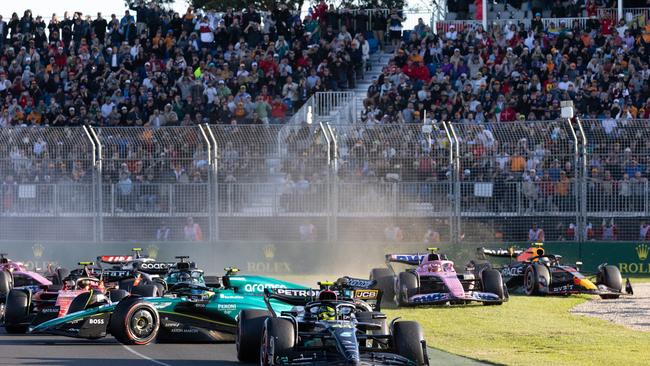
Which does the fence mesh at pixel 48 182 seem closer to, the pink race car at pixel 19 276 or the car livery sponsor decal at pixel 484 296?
the pink race car at pixel 19 276

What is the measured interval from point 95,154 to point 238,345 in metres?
15.8

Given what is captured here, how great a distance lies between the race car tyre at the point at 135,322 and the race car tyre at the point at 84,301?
0.88 m

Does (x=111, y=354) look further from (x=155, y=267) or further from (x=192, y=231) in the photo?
(x=192, y=231)

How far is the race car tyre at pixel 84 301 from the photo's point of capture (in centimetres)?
1728

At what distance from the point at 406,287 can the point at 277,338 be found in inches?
365

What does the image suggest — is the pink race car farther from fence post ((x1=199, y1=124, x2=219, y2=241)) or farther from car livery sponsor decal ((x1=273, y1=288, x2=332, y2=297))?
car livery sponsor decal ((x1=273, y1=288, x2=332, y2=297))

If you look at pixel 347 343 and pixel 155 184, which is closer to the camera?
pixel 347 343

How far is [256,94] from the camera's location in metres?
36.8

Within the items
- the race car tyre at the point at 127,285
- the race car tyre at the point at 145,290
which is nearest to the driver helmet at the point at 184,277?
the race car tyre at the point at 127,285

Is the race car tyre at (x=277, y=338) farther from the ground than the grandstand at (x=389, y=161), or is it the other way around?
the grandstand at (x=389, y=161)

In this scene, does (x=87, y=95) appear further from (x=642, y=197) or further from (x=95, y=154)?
(x=642, y=197)

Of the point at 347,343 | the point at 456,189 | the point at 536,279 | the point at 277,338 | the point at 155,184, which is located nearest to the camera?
the point at 347,343

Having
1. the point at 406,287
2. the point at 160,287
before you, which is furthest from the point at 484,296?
the point at 160,287

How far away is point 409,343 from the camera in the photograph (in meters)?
13.0
